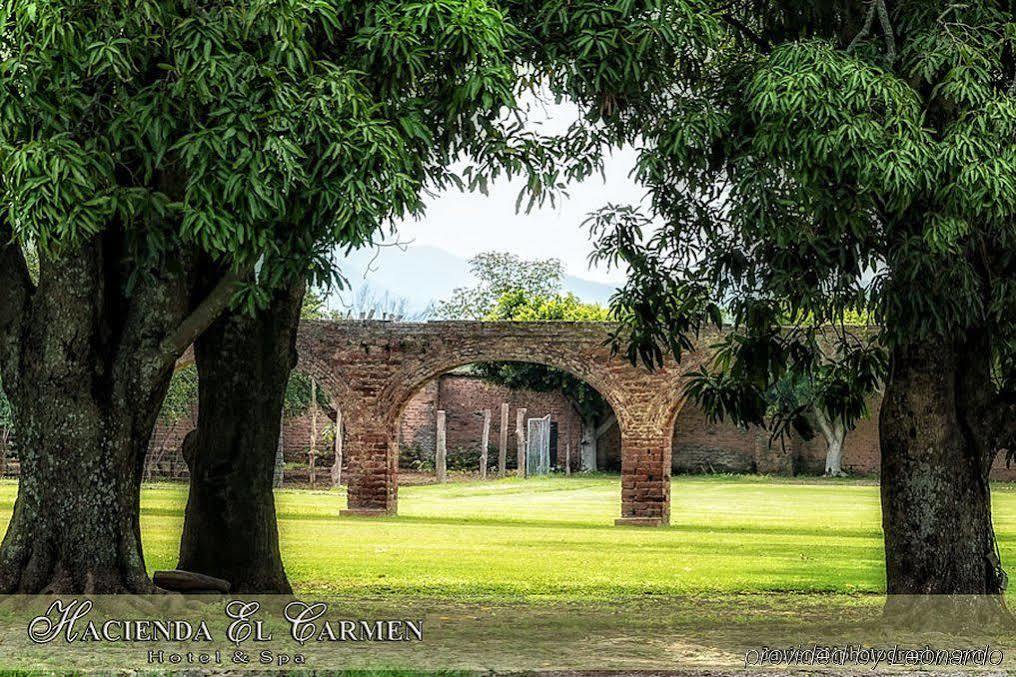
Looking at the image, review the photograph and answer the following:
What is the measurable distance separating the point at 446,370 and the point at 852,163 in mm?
17503

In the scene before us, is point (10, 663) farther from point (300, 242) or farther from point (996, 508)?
point (996, 508)

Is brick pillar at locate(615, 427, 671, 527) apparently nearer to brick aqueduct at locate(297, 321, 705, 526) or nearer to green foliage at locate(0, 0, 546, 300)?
brick aqueduct at locate(297, 321, 705, 526)

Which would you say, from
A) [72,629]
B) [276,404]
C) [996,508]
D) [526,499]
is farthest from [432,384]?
[72,629]

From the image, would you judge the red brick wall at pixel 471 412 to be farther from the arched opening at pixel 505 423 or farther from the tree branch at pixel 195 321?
the tree branch at pixel 195 321

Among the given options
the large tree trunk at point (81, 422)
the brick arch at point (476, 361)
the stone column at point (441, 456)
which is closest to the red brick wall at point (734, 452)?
the stone column at point (441, 456)

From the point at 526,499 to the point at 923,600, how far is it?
21.3m

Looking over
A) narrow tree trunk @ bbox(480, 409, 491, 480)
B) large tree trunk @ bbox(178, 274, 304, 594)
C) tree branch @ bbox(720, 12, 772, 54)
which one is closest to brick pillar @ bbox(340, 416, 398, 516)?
narrow tree trunk @ bbox(480, 409, 491, 480)

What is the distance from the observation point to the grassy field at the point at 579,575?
972 centimetres

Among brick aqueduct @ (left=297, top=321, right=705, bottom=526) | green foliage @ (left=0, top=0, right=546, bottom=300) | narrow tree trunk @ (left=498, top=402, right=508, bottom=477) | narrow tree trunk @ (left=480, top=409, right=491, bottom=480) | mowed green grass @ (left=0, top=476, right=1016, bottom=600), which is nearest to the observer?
green foliage @ (left=0, top=0, right=546, bottom=300)

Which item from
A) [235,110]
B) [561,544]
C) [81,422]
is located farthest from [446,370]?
[235,110]

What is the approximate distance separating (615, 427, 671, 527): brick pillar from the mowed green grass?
19.0 inches

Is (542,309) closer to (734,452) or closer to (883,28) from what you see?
(734,452)

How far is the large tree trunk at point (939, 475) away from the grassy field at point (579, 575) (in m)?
0.62

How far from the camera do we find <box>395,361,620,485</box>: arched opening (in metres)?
39.4
